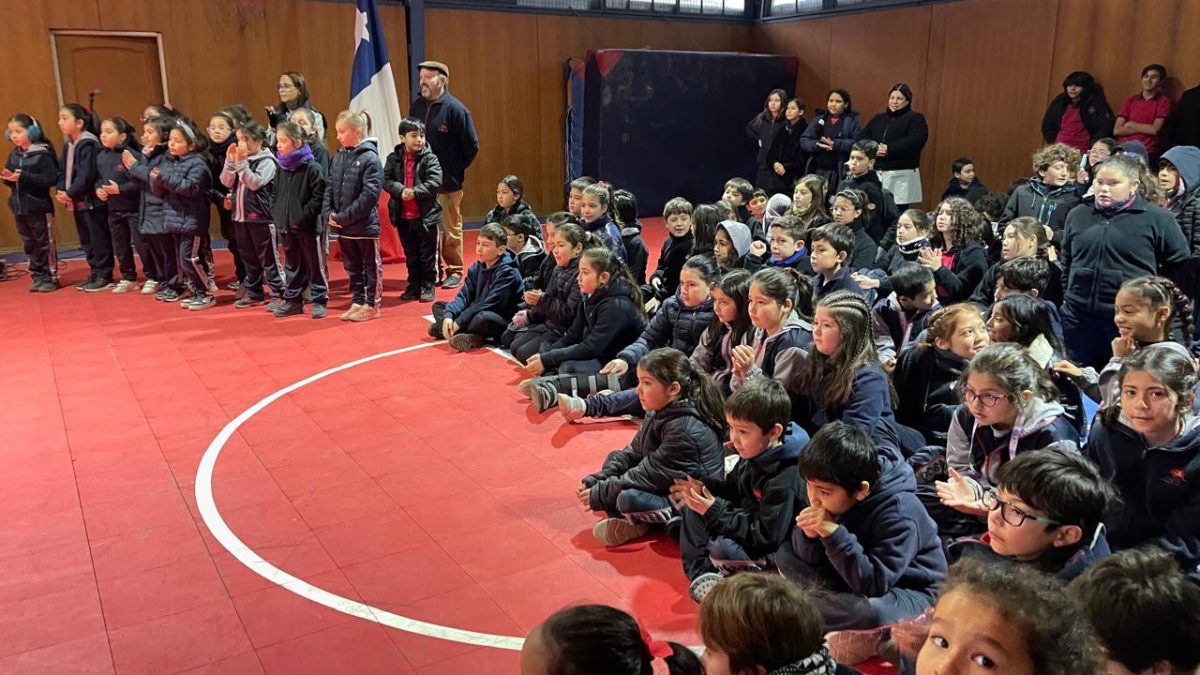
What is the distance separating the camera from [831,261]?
5.63 meters

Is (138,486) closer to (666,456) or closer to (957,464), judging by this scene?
(666,456)

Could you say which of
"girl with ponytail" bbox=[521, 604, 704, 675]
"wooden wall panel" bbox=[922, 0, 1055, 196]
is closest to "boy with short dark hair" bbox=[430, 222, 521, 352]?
"girl with ponytail" bbox=[521, 604, 704, 675]

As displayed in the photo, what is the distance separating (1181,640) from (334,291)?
797 centimetres

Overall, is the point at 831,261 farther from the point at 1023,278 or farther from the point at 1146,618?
the point at 1146,618

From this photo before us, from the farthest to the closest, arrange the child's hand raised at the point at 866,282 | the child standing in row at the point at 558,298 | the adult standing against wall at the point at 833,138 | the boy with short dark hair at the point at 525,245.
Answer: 1. the adult standing against wall at the point at 833,138
2. the boy with short dark hair at the point at 525,245
3. the child standing in row at the point at 558,298
4. the child's hand raised at the point at 866,282

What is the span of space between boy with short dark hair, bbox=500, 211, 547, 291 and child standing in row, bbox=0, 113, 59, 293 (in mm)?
4636

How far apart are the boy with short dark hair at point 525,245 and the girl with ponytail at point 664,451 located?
3451 mm

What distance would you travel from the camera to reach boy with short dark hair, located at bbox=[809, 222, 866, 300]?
5.62 meters

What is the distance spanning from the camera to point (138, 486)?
15.4 ft

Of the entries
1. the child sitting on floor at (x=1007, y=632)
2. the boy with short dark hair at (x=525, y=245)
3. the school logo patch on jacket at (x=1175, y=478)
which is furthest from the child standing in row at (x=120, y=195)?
the child sitting on floor at (x=1007, y=632)

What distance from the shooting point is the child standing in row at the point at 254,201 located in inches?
309

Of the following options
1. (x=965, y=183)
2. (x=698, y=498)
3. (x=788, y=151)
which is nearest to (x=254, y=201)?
(x=788, y=151)

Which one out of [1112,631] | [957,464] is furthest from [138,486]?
A: [1112,631]

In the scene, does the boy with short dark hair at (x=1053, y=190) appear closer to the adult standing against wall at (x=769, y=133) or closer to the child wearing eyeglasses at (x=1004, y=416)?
the adult standing against wall at (x=769, y=133)
